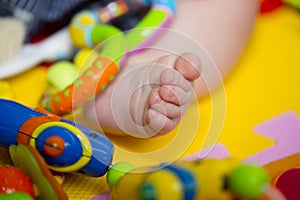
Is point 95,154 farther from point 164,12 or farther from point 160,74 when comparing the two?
point 164,12

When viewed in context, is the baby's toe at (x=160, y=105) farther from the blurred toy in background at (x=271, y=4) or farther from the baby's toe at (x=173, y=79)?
the blurred toy in background at (x=271, y=4)

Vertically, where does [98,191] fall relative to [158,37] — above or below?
below

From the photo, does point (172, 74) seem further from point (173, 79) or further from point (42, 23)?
point (42, 23)

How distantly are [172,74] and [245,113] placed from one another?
0.20 metres

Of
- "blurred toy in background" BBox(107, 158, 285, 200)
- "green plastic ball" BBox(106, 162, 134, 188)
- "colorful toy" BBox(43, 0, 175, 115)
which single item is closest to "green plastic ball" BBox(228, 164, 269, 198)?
"blurred toy in background" BBox(107, 158, 285, 200)

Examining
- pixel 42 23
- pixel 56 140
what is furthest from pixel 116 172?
pixel 42 23

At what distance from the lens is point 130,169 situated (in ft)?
2.15

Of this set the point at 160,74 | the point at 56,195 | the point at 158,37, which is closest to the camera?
the point at 56,195


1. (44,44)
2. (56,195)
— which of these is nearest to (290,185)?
(56,195)

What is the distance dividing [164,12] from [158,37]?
51mm

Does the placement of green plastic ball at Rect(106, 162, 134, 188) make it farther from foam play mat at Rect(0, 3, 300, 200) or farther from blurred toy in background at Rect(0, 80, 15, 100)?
blurred toy in background at Rect(0, 80, 15, 100)

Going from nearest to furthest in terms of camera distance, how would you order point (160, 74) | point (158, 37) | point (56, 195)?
point (56, 195), point (160, 74), point (158, 37)

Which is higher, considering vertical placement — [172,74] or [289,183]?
[172,74]

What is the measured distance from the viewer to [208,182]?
1.71 ft
